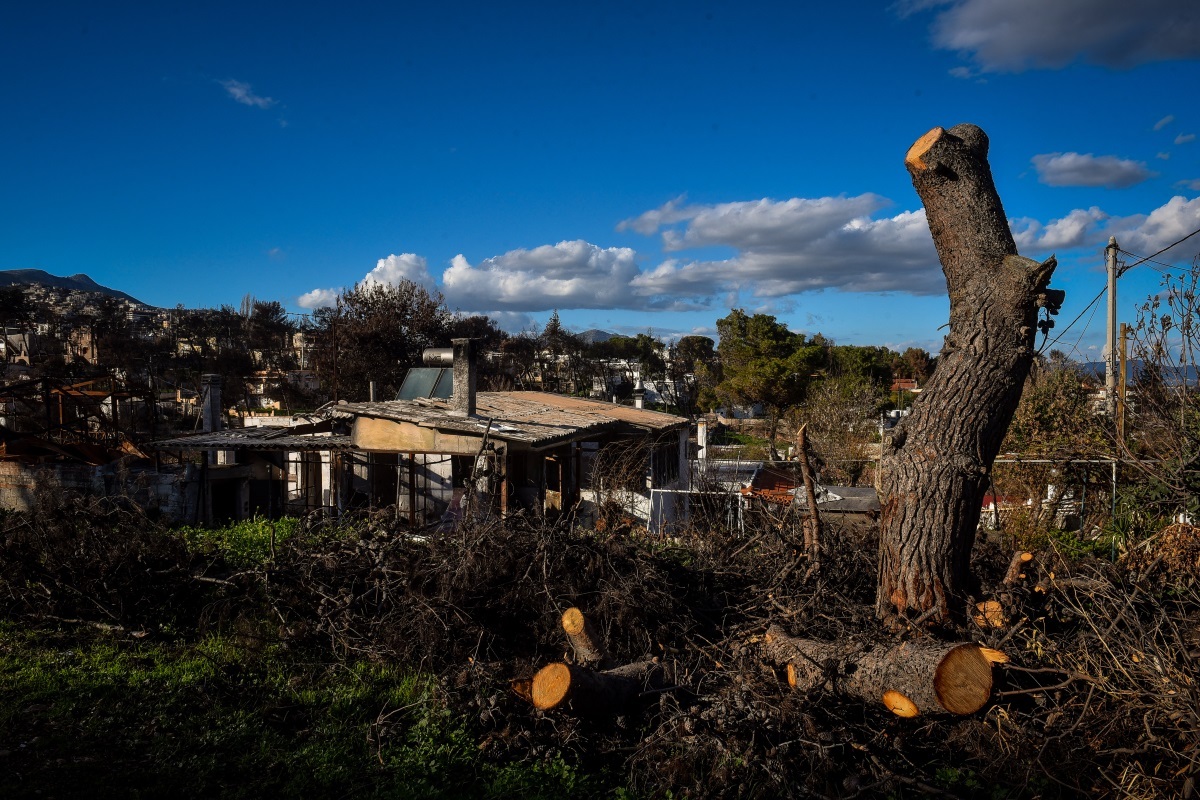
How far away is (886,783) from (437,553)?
379 cm

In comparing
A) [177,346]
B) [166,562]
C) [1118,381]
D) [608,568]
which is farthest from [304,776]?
[177,346]

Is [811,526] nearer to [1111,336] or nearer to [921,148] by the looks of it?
[921,148]

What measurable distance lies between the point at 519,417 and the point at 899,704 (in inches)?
339

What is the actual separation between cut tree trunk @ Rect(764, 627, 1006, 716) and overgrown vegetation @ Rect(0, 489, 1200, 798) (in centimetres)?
13

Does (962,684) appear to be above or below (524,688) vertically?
above

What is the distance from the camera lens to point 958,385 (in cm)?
527

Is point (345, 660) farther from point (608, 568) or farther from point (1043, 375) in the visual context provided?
point (1043, 375)

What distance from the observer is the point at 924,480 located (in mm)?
5371

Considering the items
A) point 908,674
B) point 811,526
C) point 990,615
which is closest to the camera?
point 908,674

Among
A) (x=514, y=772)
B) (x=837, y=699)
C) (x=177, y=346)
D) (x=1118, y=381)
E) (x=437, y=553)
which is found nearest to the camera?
(x=514, y=772)

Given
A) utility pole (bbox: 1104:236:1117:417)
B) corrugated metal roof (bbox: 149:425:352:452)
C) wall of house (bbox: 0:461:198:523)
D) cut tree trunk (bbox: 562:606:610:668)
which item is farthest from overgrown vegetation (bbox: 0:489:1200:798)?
utility pole (bbox: 1104:236:1117:417)

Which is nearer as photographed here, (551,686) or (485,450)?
(551,686)

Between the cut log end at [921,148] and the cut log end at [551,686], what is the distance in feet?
13.5

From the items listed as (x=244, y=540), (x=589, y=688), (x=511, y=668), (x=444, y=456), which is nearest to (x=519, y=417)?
(x=444, y=456)
